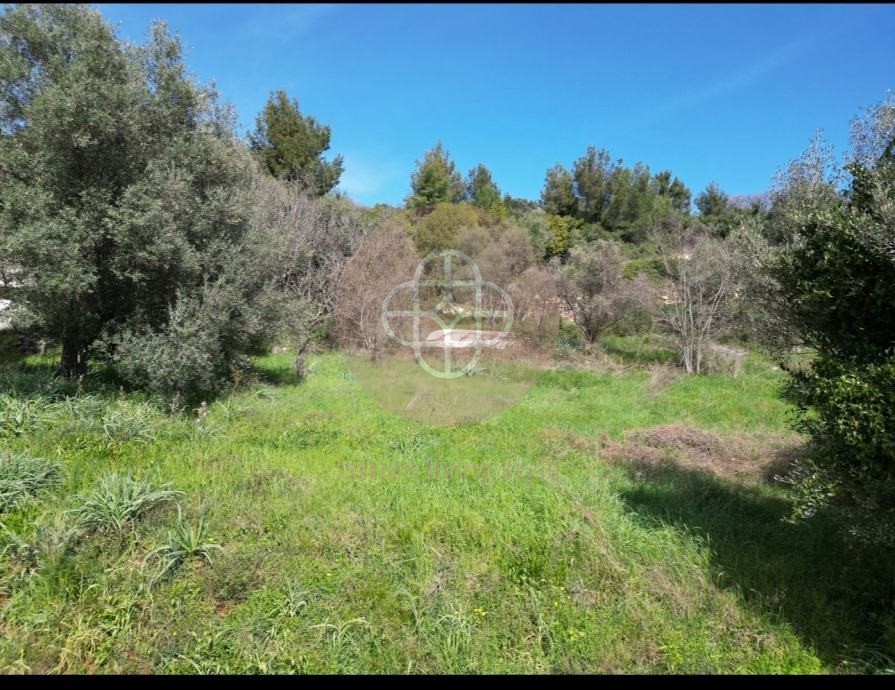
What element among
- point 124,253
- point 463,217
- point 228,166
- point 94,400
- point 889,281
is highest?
point 463,217

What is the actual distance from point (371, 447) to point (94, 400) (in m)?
3.74

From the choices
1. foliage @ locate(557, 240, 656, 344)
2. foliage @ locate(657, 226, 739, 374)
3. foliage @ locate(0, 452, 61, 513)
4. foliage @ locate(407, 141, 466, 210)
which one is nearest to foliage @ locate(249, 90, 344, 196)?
foliage @ locate(407, 141, 466, 210)

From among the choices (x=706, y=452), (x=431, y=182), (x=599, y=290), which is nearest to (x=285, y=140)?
(x=431, y=182)

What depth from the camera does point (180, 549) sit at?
3.14 metres

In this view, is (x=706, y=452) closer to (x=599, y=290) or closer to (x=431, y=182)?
(x=599, y=290)

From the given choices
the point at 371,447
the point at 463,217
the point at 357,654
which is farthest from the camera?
the point at 463,217

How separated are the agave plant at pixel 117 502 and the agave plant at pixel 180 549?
38cm

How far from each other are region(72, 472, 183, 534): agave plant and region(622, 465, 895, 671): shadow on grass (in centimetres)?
401

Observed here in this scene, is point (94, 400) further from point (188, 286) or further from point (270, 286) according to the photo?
point (270, 286)

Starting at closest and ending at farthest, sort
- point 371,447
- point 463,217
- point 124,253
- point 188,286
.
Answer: point 371,447 < point 124,253 < point 188,286 < point 463,217

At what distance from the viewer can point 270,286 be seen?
7777 mm

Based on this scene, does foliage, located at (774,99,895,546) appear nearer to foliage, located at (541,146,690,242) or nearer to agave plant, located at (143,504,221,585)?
agave plant, located at (143,504,221,585)

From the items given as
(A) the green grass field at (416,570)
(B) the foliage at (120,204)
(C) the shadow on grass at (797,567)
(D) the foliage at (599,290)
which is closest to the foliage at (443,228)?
(D) the foliage at (599,290)

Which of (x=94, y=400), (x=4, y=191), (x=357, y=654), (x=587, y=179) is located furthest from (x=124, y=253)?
(x=587, y=179)
